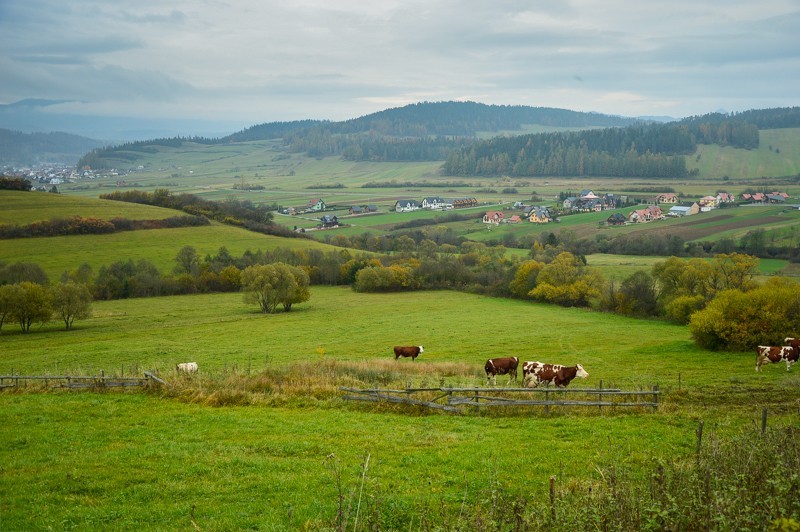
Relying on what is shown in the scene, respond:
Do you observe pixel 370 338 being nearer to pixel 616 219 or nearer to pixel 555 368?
pixel 555 368

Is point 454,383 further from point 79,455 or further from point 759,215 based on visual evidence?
point 759,215

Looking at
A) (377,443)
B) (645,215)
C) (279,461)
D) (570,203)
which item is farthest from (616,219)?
(279,461)

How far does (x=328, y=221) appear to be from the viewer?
133 m

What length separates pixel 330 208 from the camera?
15688 centimetres

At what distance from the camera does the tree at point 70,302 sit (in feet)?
175

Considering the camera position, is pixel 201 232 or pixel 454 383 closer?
pixel 454 383

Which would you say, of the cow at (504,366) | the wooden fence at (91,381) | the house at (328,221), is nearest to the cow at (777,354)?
the cow at (504,366)

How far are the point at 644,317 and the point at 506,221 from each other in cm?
7746

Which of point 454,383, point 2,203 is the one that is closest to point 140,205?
point 2,203

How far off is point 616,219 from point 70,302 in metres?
104

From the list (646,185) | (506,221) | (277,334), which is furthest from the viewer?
(646,185)

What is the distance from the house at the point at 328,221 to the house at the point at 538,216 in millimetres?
45458

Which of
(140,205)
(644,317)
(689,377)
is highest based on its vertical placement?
(140,205)

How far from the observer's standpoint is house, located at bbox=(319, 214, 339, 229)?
427ft
